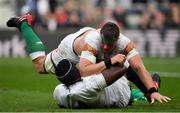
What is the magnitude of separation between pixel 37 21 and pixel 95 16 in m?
2.45

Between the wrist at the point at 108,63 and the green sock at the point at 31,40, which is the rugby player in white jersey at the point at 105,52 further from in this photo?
the green sock at the point at 31,40

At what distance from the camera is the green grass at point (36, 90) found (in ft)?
38.0

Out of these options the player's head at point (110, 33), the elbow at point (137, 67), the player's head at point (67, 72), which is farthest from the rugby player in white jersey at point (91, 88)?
the player's head at point (110, 33)

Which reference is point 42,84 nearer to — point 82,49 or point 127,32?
point 82,49

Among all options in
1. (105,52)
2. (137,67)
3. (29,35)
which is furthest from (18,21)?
(137,67)

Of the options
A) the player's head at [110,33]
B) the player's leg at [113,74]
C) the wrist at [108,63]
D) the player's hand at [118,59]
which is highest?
the player's head at [110,33]

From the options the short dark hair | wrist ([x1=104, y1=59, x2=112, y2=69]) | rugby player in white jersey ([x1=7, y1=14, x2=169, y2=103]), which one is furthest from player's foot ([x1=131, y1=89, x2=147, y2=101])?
the short dark hair

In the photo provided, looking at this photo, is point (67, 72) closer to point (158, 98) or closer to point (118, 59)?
point (118, 59)

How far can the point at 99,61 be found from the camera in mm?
11969

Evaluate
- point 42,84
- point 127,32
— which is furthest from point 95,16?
point 42,84

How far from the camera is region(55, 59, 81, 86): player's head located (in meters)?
11.4

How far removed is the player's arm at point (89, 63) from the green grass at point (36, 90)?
632 mm

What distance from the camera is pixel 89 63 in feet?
37.9

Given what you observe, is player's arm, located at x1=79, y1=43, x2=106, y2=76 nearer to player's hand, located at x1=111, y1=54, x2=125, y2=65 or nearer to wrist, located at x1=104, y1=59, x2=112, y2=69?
wrist, located at x1=104, y1=59, x2=112, y2=69
